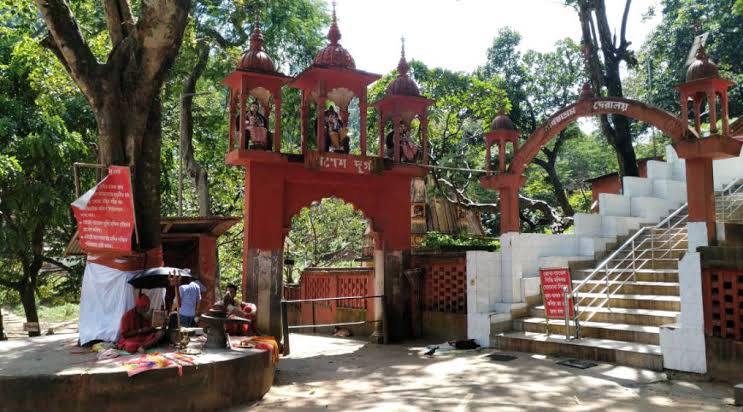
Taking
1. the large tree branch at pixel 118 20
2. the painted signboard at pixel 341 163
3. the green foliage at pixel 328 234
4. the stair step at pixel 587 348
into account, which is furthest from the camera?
the green foliage at pixel 328 234

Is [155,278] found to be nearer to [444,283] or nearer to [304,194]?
[304,194]

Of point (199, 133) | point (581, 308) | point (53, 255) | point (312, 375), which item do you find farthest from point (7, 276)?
point (581, 308)

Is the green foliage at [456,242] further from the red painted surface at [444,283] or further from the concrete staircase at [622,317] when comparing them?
the concrete staircase at [622,317]

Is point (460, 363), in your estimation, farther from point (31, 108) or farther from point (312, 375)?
point (31, 108)

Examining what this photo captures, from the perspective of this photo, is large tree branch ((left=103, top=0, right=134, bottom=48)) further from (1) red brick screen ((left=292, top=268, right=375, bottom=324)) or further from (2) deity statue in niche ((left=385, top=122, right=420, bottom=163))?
(1) red brick screen ((left=292, top=268, right=375, bottom=324))

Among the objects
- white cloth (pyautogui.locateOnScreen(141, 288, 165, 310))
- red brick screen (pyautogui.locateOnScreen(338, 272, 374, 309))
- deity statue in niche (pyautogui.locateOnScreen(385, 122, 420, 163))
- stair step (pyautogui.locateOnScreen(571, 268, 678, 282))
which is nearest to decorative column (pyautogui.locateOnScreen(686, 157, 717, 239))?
stair step (pyautogui.locateOnScreen(571, 268, 678, 282))

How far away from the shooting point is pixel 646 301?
984 cm

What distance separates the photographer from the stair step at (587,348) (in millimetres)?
8359

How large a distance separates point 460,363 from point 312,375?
2.46m

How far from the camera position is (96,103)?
345 inches

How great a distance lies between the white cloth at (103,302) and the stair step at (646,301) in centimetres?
808

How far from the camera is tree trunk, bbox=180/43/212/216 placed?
16.8 m

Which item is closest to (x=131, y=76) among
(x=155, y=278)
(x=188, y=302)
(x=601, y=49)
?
(x=155, y=278)

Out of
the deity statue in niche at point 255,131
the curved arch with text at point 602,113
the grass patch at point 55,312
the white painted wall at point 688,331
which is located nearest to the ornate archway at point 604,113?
the curved arch with text at point 602,113
